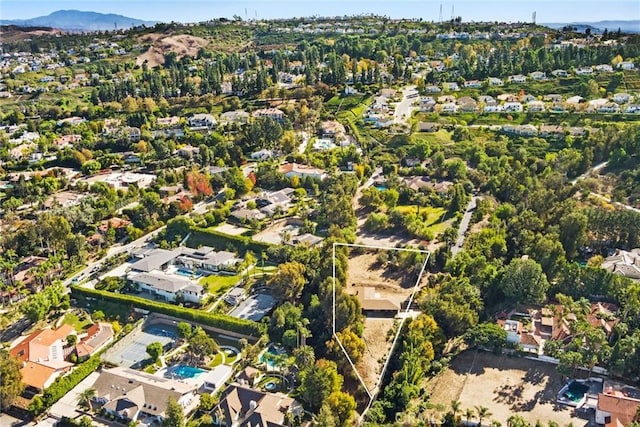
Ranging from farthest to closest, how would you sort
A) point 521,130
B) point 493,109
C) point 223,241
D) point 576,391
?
point 493,109 < point 521,130 < point 223,241 < point 576,391

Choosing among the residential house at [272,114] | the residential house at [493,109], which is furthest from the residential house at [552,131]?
the residential house at [272,114]

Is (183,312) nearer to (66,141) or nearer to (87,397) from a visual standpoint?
(87,397)

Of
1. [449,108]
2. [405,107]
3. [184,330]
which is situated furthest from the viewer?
[405,107]

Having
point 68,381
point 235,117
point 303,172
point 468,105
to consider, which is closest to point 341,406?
point 68,381

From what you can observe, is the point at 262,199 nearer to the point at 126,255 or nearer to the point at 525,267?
the point at 126,255

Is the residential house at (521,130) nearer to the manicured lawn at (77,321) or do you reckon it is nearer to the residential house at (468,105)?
the residential house at (468,105)

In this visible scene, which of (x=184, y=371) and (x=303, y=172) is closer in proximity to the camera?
(x=184, y=371)
